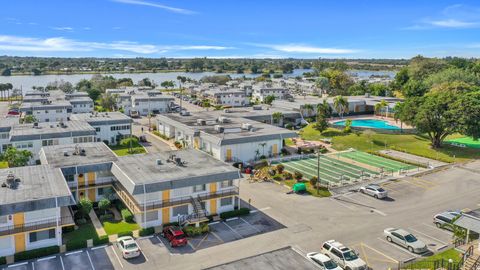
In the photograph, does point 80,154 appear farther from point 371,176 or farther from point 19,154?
point 371,176

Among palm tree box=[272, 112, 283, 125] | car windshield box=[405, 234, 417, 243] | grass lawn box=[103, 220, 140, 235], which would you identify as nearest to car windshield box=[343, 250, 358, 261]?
car windshield box=[405, 234, 417, 243]

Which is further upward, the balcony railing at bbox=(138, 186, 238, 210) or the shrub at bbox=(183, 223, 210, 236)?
the balcony railing at bbox=(138, 186, 238, 210)

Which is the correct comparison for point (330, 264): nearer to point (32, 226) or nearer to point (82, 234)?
point (82, 234)

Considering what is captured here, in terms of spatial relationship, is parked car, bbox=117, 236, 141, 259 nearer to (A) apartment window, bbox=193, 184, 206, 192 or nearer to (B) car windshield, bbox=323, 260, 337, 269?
(A) apartment window, bbox=193, 184, 206, 192

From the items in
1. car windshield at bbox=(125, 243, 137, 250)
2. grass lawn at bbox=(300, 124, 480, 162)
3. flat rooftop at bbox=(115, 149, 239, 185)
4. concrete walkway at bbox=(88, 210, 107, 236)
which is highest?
flat rooftop at bbox=(115, 149, 239, 185)

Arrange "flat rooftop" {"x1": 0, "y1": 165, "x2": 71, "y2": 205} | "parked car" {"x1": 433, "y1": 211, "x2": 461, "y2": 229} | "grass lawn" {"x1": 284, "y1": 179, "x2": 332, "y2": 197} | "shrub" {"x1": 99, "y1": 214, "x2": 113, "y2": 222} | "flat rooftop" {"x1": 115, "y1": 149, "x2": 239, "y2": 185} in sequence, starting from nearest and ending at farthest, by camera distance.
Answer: "flat rooftop" {"x1": 0, "y1": 165, "x2": 71, "y2": 205}, "parked car" {"x1": 433, "y1": 211, "x2": 461, "y2": 229}, "flat rooftop" {"x1": 115, "y1": 149, "x2": 239, "y2": 185}, "shrub" {"x1": 99, "y1": 214, "x2": 113, "y2": 222}, "grass lawn" {"x1": 284, "y1": 179, "x2": 332, "y2": 197}

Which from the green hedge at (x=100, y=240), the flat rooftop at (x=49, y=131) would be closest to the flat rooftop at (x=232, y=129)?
the flat rooftop at (x=49, y=131)

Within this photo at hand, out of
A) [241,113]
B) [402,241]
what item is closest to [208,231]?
A: [402,241]
